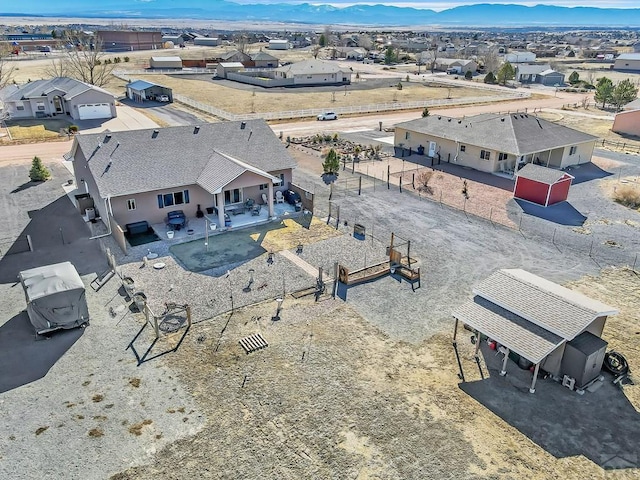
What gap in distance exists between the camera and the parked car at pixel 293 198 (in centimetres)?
3197

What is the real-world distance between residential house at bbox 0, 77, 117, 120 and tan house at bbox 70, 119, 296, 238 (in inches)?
1190

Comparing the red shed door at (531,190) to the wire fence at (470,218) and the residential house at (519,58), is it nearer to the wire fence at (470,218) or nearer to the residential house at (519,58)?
the wire fence at (470,218)

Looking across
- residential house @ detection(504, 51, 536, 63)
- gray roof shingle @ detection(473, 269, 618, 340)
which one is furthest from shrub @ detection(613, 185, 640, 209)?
residential house @ detection(504, 51, 536, 63)

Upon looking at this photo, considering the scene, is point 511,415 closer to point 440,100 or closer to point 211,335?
point 211,335

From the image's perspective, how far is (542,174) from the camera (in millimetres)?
33938

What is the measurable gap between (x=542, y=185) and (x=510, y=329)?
19.9 m

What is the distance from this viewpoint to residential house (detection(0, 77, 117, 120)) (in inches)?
2266

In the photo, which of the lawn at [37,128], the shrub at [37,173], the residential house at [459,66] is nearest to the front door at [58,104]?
the lawn at [37,128]

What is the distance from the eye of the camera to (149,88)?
69.9m

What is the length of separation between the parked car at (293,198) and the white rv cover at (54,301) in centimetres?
1540

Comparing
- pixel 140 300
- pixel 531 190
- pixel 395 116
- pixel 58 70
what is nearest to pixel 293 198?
pixel 140 300

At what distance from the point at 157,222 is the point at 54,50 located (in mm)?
143793

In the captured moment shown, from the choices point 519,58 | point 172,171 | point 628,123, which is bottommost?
point 628,123

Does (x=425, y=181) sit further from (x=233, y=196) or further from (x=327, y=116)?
(x=327, y=116)
